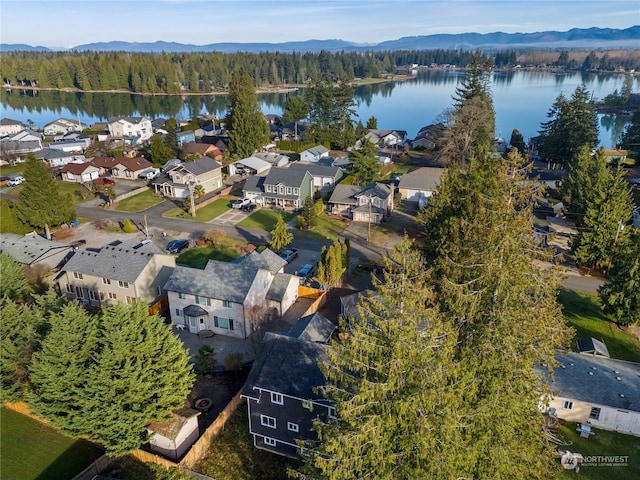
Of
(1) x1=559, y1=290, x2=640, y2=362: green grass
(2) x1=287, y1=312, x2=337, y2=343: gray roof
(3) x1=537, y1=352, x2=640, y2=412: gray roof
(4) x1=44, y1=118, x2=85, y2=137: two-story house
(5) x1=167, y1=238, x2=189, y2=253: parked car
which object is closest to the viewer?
(3) x1=537, y1=352, x2=640, y2=412: gray roof

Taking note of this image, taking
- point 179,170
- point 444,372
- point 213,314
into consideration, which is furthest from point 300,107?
point 444,372

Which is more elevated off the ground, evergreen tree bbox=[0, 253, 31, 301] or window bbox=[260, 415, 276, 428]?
evergreen tree bbox=[0, 253, 31, 301]

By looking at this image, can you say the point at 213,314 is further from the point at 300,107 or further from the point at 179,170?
the point at 300,107

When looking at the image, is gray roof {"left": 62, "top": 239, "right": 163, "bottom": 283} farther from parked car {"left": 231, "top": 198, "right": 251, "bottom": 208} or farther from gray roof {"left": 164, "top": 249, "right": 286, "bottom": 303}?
parked car {"left": 231, "top": 198, "right": 251, "bottom": 208}

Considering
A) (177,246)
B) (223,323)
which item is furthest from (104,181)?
(223,323)

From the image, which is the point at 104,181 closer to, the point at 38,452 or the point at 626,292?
the point at 38,452

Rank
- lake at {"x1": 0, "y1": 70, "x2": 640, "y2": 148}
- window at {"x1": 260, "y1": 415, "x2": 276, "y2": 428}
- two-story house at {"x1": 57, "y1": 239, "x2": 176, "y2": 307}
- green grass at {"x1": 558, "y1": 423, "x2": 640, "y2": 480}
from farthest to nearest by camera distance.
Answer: lake at {"x1": 0, "y1": 70, "x2": 640, "y2": 148} → two-story house at {"x1": 57, "y1": 239, "x2": 176, "y2": 307} → window at {"x1": 260, "y1": 415, "x2": 276, "y2": 428} → green grass at {"x1": 558, "y1": 423, "x2": 640, "y2": 480}

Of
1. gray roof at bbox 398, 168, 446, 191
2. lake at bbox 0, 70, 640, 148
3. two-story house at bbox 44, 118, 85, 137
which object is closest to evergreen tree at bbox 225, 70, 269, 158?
gray roof at bbox 398, 168, 446, 191
